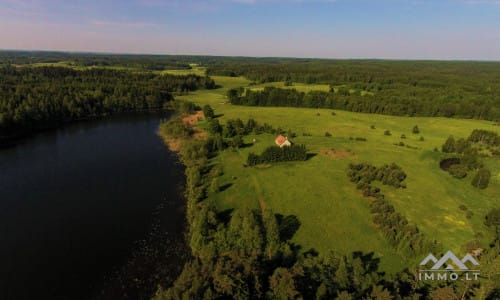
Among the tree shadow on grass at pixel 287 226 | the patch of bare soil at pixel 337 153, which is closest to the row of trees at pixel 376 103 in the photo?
the patch of bare soil at pixel 337 153

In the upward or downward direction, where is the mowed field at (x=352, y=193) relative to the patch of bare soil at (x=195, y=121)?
downward

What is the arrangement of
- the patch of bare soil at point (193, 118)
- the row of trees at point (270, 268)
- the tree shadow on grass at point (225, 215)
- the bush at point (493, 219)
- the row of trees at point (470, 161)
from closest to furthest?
the row of trees at point (270, 268)
the bush at point (493, 219)
the tree shadow on grass at point (225, 215)
the row of trees at point (470, 161)
the patch of bare soil at point (193, 118)

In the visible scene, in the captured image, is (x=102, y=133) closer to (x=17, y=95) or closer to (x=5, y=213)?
(x=17, y=95)

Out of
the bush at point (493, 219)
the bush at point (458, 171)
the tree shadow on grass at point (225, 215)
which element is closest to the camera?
the bush at point (493, 219)

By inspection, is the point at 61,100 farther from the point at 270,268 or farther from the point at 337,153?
the point at 270,268

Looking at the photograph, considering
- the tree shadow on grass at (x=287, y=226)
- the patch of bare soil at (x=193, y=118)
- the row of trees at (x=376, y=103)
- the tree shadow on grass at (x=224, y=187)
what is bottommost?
the tree shadow on grass at (x=287, y=226)

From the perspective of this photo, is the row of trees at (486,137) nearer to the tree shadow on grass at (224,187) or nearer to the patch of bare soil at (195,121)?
the tree shadow on grass at (224,187)

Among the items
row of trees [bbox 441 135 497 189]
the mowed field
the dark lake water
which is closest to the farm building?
the mowed field

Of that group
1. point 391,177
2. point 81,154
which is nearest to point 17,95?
point 81,154
